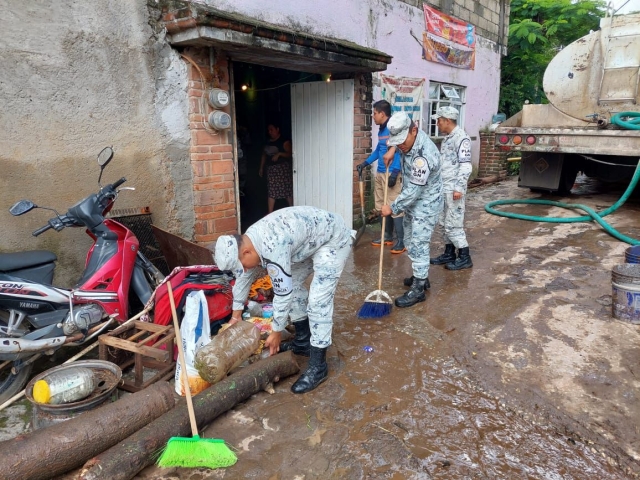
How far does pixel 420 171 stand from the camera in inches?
162

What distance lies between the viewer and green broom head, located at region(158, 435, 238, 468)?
2229 mm

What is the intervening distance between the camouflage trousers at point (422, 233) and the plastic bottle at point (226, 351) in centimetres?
190

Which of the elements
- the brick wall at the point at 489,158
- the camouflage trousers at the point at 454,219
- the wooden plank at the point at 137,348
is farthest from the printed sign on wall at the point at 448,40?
the wooden plank at the point at 137,348

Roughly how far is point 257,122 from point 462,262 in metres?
4.29

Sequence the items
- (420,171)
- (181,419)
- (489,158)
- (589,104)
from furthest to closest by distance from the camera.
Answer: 1. (489,158)
2. (589,104)
3. (420,171)
4. (181,419)

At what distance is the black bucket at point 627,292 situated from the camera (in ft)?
11.9

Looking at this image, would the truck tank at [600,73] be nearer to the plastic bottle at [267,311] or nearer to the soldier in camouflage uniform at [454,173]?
the soldier in camouflage uniform at [454,173]

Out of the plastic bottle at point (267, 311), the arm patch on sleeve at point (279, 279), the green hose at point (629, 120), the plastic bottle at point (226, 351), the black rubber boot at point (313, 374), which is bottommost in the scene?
the black rubber boot at point (313, 374)

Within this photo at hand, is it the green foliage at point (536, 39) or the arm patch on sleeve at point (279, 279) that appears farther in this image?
the green foliage at point (536, 39)

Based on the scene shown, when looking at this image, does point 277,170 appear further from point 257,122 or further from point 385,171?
point 385,171

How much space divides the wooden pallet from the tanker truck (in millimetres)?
6047

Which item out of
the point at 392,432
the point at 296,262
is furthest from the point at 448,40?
the point at 392,432

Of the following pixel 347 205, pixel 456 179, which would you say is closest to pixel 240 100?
pixel 347 205

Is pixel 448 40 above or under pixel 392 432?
above
